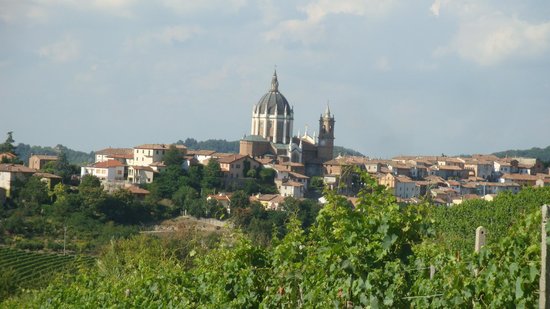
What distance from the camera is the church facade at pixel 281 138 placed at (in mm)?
72312

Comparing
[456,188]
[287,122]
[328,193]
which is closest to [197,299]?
[328,193]

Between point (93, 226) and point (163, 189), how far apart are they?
10.3m

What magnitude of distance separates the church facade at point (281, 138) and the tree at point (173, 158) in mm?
10170

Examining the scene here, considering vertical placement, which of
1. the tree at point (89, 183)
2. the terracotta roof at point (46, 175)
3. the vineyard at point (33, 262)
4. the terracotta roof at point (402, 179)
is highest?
the terracotta roof at point (402, 179)

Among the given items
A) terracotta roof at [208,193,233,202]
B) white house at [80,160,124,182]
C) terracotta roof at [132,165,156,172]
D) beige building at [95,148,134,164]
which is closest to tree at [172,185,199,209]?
terracotta roof at [208,193,233,202]

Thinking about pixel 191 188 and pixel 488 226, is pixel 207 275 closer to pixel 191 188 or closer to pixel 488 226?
pixel 488 226

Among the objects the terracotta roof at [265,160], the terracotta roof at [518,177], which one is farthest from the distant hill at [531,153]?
the terracotta roof at [265,160]

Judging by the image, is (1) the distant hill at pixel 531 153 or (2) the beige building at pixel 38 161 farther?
(1) the distant hill at pixel 531 153

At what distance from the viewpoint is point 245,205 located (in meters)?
Answer: 51.5

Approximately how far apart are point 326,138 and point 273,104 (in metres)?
5.19

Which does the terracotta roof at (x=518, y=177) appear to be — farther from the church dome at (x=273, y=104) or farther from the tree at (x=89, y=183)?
the tree at (x=89, y=183)

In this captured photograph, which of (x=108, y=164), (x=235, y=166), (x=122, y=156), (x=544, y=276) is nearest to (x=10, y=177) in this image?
(x=108, y=164)

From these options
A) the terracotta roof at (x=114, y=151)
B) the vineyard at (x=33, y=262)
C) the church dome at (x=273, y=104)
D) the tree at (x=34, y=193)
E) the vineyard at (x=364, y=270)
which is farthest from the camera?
the church dome at (x=273, y=104)

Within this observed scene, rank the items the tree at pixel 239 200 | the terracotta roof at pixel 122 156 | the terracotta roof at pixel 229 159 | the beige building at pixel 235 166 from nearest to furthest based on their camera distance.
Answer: the tree at pixel 239 200 → the beige building at pixel 235 166 → the terracotta roof at pixel 229 159 → the terracotta roof at pixel 122 156
